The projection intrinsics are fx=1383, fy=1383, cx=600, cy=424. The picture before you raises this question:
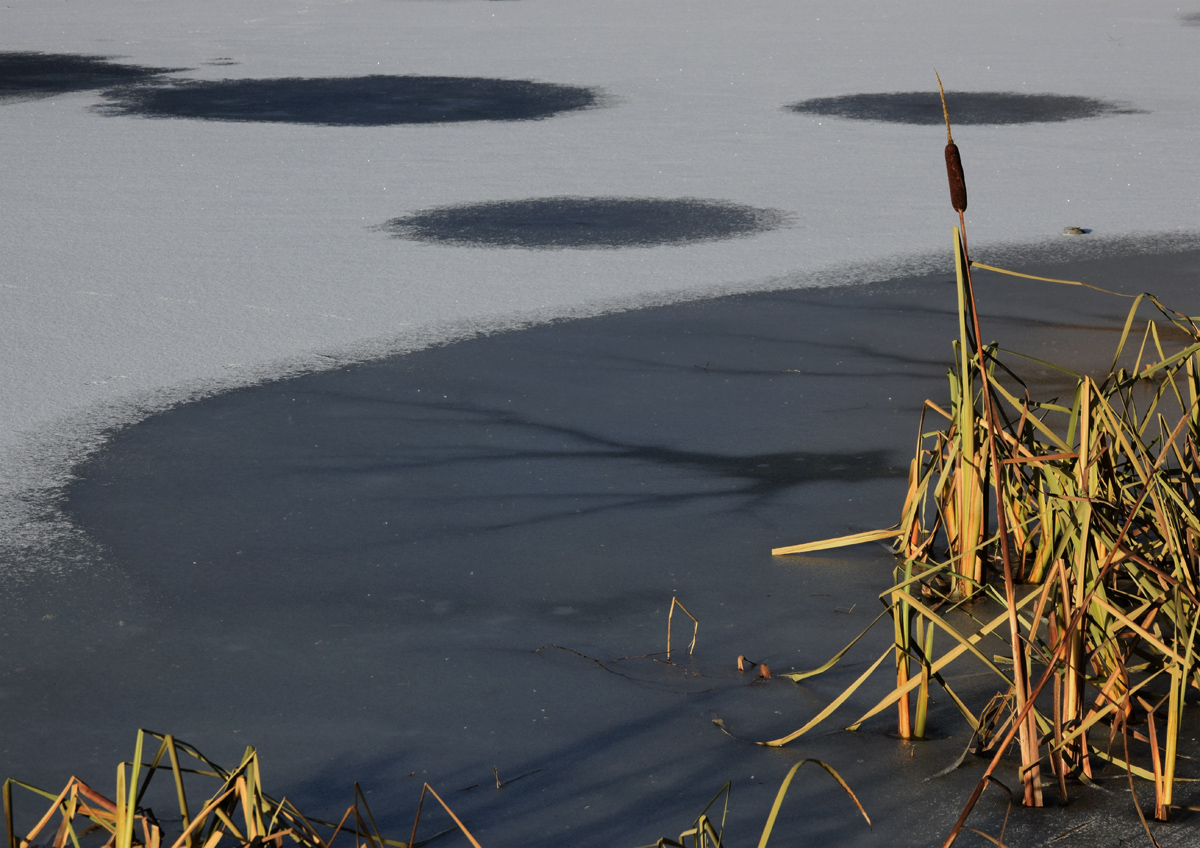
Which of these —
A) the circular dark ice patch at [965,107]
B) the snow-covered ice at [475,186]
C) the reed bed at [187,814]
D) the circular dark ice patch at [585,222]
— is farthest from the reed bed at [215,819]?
the circular dark ice patch at [965,107]

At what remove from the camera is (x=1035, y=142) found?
8219mm

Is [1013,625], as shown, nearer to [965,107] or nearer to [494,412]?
[494,412]

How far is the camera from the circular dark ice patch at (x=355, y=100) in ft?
31.2

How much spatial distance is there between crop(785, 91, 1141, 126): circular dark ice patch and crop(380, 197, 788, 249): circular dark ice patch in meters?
2.78

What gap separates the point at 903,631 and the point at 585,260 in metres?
3.74

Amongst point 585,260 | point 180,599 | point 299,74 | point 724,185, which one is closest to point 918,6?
point 299,74

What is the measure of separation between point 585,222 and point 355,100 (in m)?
4.36

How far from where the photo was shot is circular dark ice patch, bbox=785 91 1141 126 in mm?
9062

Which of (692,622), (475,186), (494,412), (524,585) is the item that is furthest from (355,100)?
(692,622)

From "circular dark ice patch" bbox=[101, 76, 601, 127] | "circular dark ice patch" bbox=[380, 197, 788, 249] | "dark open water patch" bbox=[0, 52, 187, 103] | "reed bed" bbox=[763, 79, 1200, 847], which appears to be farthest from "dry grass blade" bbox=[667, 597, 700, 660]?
"dark open water patch" bbox=[0, 52, 187, 103]

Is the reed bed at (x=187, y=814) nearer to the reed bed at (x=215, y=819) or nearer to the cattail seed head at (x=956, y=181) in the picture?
the reed bed at (x=215, y=819)

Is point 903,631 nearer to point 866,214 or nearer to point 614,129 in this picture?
point 866,214

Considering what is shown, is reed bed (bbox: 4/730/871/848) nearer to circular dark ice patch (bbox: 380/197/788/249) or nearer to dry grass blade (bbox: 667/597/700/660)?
dry grass blade (bbox: 667/597/700/660)

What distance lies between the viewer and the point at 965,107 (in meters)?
9.40
